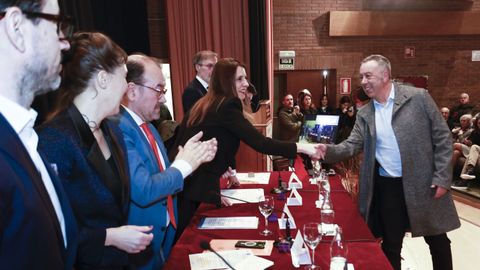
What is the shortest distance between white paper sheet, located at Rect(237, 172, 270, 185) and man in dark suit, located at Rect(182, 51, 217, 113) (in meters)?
1.03

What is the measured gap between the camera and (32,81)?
77 centimetres

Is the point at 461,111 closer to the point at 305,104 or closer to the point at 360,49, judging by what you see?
the point at 360,49

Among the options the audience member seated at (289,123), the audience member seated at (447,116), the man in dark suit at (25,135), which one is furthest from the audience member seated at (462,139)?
the man in dark suit at (25,135)

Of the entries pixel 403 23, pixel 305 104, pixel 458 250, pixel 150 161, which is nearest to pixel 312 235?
pixel 150 161

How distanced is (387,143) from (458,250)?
1648mm

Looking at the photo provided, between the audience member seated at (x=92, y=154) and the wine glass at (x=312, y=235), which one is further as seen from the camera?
the wine glass at (x=312, y=235)

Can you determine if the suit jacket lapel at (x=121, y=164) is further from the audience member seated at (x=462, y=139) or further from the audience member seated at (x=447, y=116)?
the audience member seated at (x=447, y=116)

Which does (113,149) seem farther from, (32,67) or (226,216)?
(226,216)

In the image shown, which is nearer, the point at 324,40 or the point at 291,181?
the point at 291,181

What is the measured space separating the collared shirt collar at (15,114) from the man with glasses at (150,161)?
2.06 feet

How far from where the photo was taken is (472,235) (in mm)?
3596

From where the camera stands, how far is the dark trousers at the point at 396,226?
2289 mm

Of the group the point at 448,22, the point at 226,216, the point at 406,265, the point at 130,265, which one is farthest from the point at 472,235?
the point at 448,22

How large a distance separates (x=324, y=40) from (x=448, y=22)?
2863 millimetres
